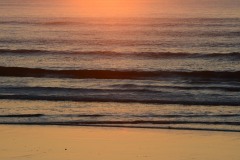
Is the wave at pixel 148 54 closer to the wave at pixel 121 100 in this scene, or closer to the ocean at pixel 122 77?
the ocean at pixel 122 77

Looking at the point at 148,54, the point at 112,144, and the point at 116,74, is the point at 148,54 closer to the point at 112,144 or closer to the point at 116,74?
the point at 116,74

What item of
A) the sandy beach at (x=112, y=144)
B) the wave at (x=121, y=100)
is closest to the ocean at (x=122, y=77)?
the wave at (x=121, y=100)

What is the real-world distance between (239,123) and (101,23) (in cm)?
4563

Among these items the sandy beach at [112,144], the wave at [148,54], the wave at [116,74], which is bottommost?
the sandy beach at [112,144]

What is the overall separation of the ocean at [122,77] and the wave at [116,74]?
0.04 m

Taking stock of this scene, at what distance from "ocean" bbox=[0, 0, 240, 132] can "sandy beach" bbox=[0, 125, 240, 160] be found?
1.04 meters

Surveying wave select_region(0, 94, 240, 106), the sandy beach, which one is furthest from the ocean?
the sandy beach

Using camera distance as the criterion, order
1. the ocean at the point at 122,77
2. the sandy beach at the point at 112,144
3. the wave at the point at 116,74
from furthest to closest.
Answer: the wave at the point at 116,74 < the ocean at the point at 122,77 < the sandy beach at the point at 112,144

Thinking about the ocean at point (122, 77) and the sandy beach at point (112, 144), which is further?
the ocean at point (122, 77)

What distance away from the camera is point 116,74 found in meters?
29.3

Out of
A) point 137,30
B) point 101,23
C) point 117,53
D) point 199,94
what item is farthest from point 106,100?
point 101,23

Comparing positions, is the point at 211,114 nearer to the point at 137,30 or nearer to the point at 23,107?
the point at 23,107

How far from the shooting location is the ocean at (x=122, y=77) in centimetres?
1870

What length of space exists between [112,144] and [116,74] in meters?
14.7
